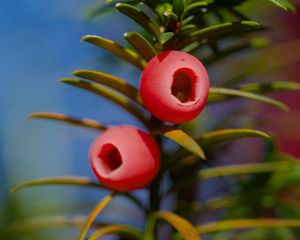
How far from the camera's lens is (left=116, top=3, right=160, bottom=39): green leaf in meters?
0.36

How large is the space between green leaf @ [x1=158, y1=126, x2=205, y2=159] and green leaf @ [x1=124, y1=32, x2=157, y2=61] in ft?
0.20

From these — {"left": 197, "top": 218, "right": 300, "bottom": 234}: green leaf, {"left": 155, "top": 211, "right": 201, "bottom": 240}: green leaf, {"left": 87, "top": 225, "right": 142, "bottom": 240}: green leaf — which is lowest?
{"left": 197, "top": 218, "right": 300, "bottom": 234}: green leaf

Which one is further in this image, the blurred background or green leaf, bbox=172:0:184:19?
the blurred background

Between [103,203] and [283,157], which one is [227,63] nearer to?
[283,157]

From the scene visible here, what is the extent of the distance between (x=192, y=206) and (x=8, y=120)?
0.67m

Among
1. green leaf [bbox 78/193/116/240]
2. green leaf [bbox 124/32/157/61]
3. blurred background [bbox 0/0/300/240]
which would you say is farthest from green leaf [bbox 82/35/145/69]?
blurred background [bbox 0/0/300/240]

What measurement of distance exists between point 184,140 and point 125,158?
48 millimetres

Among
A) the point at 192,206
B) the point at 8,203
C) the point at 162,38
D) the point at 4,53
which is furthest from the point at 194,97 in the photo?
the point at 4,53

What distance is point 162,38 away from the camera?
0.36 meters

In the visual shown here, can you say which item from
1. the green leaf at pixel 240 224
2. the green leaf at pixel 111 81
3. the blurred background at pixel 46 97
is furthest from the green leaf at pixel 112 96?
the blurred background at pixel 46 97

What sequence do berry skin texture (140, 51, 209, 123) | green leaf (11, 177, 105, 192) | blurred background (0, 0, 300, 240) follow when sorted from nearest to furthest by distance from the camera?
1. berry skin texture (140, 51, 209, 123)
2. green leaf (11, 177, 105, 192)
3. blurred background (0, 0, 300, 240)

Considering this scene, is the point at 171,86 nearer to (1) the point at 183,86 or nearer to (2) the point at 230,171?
(1) the point at 183,86

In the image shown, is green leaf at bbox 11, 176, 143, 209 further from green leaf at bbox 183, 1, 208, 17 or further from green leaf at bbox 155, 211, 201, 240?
green leaf at bbox 183, 1, 208, 17

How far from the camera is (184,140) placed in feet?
1.18
